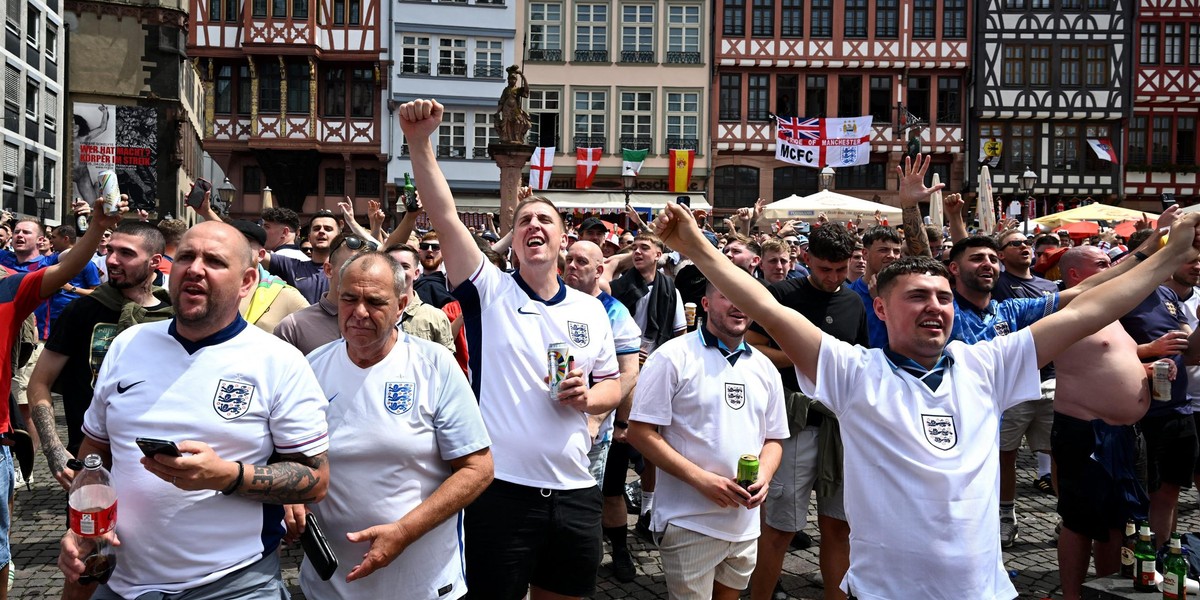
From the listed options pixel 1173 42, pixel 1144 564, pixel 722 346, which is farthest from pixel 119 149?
pixel 1173 42

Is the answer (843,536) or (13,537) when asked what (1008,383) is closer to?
(843,536)

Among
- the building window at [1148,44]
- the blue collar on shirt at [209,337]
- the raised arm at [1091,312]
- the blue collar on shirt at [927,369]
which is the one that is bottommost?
the blue collar on shirt at [927,369]

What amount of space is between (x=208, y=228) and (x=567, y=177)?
33.0 metres

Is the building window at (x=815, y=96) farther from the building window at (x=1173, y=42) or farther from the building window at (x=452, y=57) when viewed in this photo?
the building window at (x=1173, y=42)

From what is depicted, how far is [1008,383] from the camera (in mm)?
3264

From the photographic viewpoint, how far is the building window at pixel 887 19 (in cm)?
3534

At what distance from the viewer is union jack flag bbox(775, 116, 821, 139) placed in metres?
31.4

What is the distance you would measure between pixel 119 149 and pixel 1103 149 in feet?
117

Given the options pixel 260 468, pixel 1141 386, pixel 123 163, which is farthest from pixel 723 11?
pixel 260 468

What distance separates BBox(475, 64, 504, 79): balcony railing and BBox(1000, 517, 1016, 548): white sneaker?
102 feet

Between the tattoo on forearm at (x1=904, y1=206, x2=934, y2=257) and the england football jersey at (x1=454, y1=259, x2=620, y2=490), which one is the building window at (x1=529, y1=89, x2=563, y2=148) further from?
the england football jersey at (x1=454, y1=259, x2=620, y2=490)

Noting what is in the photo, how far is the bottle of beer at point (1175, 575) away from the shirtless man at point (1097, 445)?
321mm

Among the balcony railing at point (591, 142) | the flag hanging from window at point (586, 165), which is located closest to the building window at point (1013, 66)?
the balcony railing at point (591, 142)

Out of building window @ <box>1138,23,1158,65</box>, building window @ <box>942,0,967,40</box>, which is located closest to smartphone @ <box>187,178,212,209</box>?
building window @ <box>942,0,967,40</box>
